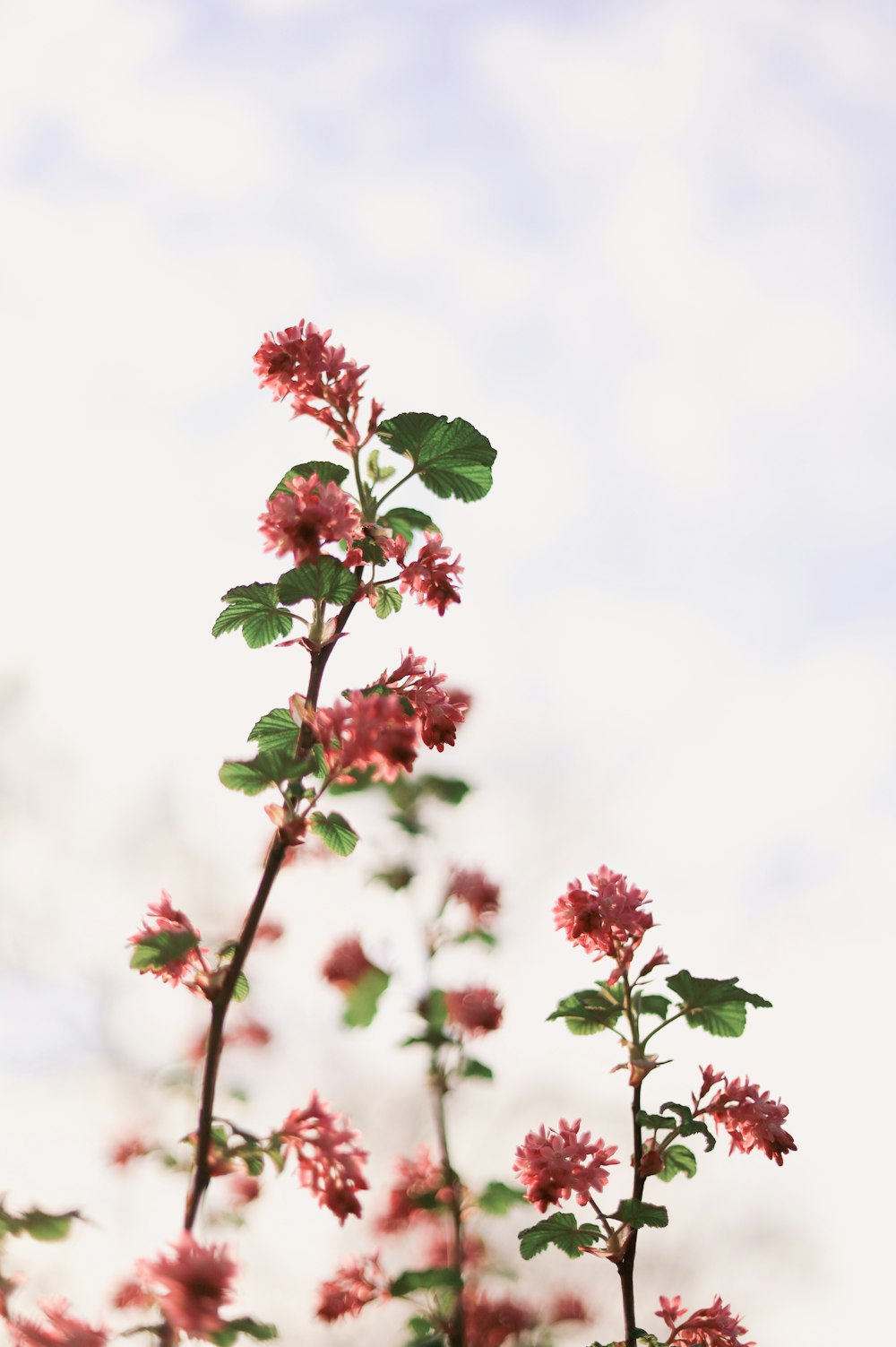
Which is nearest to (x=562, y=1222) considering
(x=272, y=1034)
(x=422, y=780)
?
(x=422, y=780)

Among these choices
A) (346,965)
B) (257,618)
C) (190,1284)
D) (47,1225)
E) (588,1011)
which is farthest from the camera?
(346,965)

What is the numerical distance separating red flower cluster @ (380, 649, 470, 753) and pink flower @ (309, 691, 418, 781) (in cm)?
28

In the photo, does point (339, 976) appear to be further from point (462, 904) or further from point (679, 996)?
point (679, 996)

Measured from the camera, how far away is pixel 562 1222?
2.37m

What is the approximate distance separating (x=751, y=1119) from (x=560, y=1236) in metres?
0.50

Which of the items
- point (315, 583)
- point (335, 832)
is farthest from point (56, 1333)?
point (315, 583)

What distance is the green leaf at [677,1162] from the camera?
95.5 inches

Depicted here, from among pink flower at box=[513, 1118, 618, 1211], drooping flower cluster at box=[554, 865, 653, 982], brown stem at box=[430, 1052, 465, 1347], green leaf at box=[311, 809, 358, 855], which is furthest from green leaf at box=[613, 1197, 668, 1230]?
brown stem at box=[430, 1052, 465, 1347]

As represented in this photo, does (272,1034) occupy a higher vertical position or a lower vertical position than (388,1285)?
higher

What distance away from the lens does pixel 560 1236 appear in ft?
7.77

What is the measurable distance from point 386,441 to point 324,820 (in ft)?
2.80

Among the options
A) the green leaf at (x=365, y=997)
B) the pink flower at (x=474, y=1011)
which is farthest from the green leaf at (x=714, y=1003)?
the green leaf at (x=365, y=997)

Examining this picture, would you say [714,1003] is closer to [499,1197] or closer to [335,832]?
[335,832]

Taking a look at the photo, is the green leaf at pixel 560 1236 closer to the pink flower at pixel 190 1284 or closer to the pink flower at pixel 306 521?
the pink flower at pixel 190 1284
